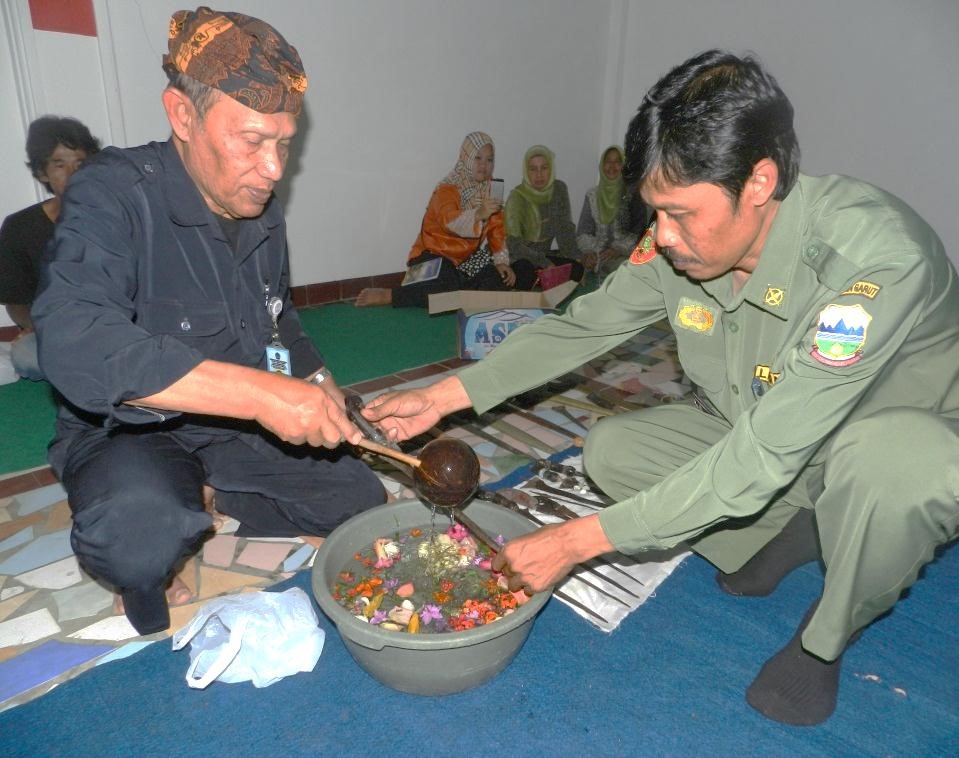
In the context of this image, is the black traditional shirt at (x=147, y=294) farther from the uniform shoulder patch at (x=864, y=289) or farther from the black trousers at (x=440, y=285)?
the black trousers at (x=440, y=285)

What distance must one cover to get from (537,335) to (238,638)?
1154mm

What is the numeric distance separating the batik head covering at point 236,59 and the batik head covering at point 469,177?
3.71 m

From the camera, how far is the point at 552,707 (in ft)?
5.51

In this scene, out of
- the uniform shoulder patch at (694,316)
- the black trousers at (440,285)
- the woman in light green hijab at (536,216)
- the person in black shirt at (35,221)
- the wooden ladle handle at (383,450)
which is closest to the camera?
the wooden ladle handle at (383,450)

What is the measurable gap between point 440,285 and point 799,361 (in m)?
4.04

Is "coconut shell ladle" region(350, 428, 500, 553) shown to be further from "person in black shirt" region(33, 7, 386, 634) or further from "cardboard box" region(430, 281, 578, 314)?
"cardboard box" region(430, 281, 578, 314)

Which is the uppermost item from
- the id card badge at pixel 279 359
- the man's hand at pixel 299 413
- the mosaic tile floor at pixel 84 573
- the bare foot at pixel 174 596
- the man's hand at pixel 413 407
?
the man's hand at pixel 299 413

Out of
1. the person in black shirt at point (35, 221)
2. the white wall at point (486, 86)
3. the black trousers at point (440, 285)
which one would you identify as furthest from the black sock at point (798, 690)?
the white wall at point (486, 86)

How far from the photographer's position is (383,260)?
5707mm

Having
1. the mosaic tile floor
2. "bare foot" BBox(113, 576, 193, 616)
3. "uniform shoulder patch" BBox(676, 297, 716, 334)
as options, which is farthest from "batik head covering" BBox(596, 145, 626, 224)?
"bare foot" BBox(113, 576, 193, 616)

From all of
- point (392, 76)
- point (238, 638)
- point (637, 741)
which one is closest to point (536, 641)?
point (637, 741)

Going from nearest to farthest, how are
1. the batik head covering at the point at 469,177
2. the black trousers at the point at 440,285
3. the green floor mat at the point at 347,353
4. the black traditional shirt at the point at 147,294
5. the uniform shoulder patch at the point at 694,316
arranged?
1. the black traditional shirt at the point at 147,294
2. the uniform shoulder patch at the point at 694,316
3. the green floor mat at the point at 347,353
4. the black trousers at the point at 440,285
5. the batik head covering at the point at 469,177

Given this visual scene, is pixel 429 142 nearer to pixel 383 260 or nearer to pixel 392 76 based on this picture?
pixel 392 76

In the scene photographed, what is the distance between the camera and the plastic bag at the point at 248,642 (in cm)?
168
